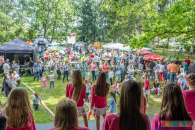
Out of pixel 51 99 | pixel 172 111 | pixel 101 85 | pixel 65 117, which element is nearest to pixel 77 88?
pixel 101 85

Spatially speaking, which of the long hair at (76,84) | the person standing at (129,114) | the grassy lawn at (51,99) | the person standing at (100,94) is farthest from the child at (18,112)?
the grassy lawn at (51,99)

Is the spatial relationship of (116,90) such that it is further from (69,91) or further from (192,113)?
(192,113)

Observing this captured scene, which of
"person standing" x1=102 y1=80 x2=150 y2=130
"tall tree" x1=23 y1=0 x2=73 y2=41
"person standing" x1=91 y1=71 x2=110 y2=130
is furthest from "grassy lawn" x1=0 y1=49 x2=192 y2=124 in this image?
"tall tree" x1=23 y1=0 x2=73 y2=41

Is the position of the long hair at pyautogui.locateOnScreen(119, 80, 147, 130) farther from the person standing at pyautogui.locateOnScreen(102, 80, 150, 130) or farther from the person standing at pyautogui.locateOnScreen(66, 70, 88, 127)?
the person standing at pyautogui.locateOnScreen(66, 70, 88, 127)

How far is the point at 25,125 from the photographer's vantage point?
8.27 ft

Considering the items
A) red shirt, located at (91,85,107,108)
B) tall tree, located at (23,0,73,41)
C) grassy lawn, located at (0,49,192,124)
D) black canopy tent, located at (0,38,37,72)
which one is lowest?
grassy lawn, located at (0,49,192,124)

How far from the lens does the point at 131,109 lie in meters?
1.93

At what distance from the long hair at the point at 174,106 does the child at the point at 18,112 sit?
1923 mm

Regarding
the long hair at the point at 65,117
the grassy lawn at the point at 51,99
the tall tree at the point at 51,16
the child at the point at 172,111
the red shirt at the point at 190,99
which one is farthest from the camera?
the tall tree at the point at 51,16

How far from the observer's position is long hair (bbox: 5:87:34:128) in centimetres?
247

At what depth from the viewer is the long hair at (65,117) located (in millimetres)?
1786

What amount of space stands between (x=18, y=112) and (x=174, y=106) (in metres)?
2.18

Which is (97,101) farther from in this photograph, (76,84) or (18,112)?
(18,112)

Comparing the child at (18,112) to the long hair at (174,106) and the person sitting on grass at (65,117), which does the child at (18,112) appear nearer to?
the person sitting on grass at (65,117)
